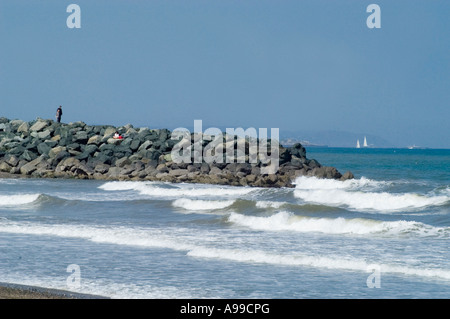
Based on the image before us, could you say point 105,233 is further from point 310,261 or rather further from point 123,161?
point 123,161

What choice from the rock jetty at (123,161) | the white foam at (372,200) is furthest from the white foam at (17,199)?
the white foam at (372,200)

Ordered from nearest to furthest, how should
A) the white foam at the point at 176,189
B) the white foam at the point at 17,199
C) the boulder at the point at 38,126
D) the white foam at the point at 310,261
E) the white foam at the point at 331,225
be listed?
1. the white foam at the point at 310,261
2. the white foam at the point at 331,225
3. the white foam at the point at 17,199
4. the white foam at the point at 176,189
5. the boulder at the point at 38,126

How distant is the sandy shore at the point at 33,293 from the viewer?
881 centimetres

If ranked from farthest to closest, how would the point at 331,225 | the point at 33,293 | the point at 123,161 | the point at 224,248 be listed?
the point at 123,161, the point at 331,225, the point at 224,248, the point at 33,293

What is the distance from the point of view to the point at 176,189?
27.8 m

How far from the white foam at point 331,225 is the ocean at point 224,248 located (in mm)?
26

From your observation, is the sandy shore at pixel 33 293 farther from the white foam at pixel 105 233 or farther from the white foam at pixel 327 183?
the white foam at pixel 327 183

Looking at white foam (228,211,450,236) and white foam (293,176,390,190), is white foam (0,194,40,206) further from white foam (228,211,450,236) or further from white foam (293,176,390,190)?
white foam (293,176,390,190)

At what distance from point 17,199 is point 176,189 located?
268 inches

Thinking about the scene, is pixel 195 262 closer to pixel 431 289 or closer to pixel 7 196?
pixel 431 289

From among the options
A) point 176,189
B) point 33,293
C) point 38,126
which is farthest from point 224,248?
point 38,126

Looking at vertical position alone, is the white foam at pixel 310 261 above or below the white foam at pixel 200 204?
above
